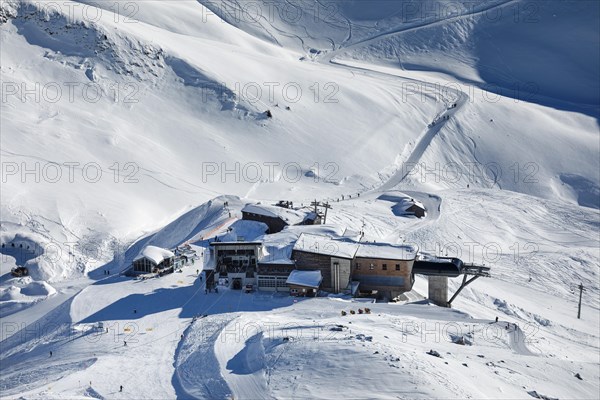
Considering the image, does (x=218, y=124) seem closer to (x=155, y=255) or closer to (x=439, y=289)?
(x=155, y=255)

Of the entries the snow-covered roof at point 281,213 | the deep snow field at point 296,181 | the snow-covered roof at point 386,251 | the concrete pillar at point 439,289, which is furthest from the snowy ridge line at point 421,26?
the concrete pillar at point 439,289

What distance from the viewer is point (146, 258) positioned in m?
46.2

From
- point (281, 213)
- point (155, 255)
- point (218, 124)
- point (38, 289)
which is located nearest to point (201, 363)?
point (155, 255)

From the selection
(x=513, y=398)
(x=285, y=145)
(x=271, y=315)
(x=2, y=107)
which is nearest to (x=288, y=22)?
(x=285, y=145)

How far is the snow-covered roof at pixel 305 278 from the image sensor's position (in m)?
42.0

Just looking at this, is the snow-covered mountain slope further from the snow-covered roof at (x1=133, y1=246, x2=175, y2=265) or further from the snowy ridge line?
the snow-covered roof at (x1=133, y1=246, x2=175, y2=265)

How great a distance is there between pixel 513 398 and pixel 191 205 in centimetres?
4267

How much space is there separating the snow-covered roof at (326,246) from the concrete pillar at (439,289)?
549cm

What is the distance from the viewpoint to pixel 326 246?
1751 inches

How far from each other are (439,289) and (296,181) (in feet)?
110

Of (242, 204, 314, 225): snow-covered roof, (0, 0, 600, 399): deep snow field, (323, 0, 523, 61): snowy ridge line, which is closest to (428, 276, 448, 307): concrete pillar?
(0, 0, 600, 399): deep snow field

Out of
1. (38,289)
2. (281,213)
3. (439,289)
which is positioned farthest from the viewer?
(281,213)

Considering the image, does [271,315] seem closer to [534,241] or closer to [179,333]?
[179,333]

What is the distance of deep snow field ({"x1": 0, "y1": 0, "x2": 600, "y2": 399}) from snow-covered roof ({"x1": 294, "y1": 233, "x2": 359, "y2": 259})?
1422 mm
